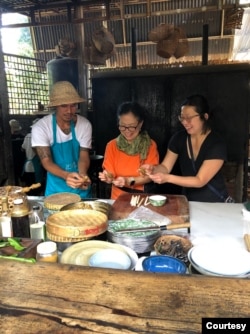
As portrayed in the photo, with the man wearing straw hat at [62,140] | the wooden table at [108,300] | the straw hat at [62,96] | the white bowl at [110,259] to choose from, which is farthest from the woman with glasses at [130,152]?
the wooden table at [108,300]

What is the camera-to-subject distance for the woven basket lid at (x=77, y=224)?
1368 millimetres

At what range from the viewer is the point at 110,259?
1271 millimetres

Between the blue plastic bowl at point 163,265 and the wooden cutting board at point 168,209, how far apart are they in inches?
19.4

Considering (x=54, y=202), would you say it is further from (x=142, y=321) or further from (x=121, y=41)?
(x=121, y=41)

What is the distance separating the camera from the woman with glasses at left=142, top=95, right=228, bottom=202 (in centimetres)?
238

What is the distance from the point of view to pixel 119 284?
2.75 ft

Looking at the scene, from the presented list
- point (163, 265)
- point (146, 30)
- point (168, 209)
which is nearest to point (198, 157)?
point (168, 209)

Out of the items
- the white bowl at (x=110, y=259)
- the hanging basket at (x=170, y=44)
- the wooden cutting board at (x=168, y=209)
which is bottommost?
the wooden cutting board at (x=168, y=209)

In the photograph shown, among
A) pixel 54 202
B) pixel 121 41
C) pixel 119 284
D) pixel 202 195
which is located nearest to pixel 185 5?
pixel 121 41

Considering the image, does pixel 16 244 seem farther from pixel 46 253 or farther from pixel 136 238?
pixel 136 238

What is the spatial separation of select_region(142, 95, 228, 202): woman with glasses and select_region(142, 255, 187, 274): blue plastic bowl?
3.89ft

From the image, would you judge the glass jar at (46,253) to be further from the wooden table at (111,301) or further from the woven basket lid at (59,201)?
the woven basket lid at (59,201)

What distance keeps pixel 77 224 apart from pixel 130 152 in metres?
1.38

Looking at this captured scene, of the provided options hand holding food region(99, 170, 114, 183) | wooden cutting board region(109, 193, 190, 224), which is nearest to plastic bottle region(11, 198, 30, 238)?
wooden cutting board region(109, 193, 190, 224)
